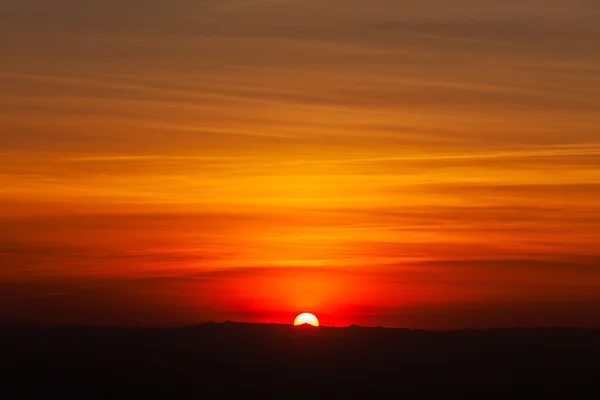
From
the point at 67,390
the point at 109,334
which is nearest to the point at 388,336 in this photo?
the point at 109,334

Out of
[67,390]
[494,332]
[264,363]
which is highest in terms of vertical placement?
[494,332]

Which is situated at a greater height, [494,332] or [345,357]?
[494,332]

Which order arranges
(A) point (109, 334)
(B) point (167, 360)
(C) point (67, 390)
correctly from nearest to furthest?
(C) point (67, 390), (B) point (167, 360), (A) point (109, 334)

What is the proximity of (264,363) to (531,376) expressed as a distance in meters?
9.36

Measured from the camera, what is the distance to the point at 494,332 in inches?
2143

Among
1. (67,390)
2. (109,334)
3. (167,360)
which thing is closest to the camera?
(67,390)

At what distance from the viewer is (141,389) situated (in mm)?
44375

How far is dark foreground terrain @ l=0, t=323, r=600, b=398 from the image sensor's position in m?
45.4

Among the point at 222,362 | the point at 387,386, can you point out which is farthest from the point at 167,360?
the point at 387,386

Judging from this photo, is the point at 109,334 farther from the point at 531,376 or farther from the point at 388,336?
Answer: the point at 531,376

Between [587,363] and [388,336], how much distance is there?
26.3 ft

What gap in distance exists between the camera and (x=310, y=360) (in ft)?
160

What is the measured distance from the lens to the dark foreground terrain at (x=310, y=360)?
45.4 m

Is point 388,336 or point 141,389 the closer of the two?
point 141,389
